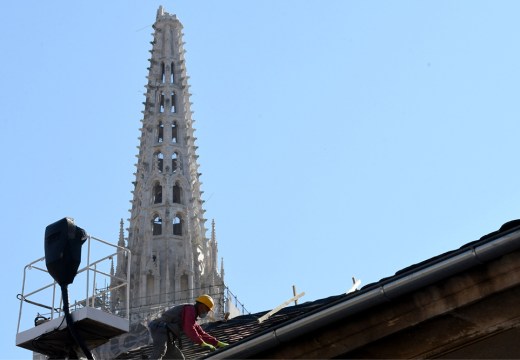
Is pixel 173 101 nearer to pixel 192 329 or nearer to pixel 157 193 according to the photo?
pixel 157 193

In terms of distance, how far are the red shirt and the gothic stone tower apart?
52191 mm

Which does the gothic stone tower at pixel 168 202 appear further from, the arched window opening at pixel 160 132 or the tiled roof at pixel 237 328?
the tiled roof at pixel 237 328

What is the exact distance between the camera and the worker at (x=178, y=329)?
1405 centimetres

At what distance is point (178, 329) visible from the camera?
47.0ft

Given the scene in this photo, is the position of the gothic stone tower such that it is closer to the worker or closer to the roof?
the worker

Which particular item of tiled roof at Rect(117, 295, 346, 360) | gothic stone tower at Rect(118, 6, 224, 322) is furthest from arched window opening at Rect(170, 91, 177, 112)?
tiled roof at Rect(117, 295, 346, 360)

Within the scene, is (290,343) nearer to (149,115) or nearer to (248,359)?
(248,359)

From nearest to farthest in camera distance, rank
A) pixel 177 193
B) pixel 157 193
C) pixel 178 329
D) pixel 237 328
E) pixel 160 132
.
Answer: pixel 178 329
pixel 237 328
pixel 177 193
pixel 157 193
pixel 160 132

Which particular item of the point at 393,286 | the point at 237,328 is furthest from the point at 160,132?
the point at 393,286

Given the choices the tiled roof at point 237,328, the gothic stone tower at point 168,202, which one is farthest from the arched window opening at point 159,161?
the tiled roof at point 237,328

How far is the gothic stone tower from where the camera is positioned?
72.2 m

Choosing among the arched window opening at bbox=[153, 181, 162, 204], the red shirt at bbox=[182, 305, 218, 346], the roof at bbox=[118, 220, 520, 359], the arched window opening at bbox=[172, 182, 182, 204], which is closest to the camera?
the roof at bbox=[118, 220, 520, 359]

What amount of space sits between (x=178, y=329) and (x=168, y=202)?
6136 centimetres

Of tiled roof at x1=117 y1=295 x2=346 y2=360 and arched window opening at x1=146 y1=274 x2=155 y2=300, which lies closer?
tiled roof at x1=117 y1=295 x2=346 y2=360
